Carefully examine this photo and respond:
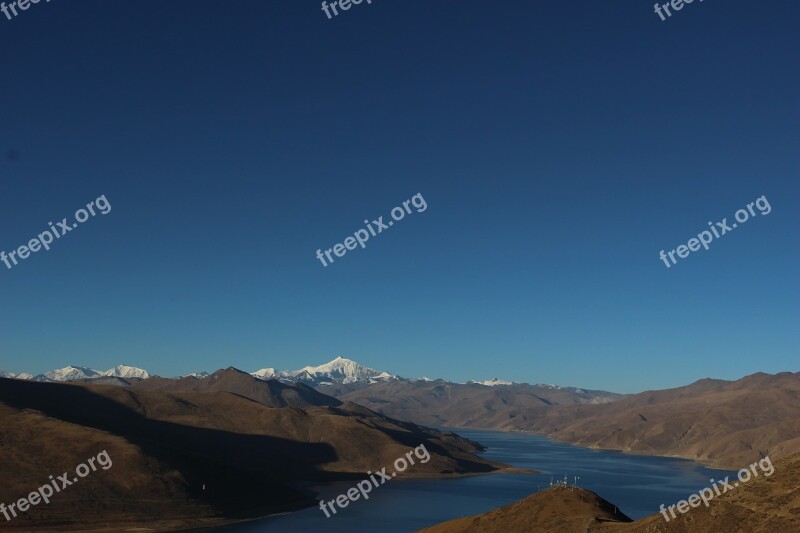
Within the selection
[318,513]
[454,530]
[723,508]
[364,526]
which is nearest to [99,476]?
[318,513]

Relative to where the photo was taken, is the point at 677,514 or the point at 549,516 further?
the point at 549,516

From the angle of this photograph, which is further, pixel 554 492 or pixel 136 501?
pixel 136 501

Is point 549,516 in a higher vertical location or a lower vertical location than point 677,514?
higher

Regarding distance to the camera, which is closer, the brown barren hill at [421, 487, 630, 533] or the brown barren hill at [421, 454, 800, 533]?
the brown barren hill at [421, 454, 800, 533]

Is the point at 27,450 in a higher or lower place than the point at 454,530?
higher

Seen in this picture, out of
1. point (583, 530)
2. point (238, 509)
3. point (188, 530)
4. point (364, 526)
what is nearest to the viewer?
point (583, 530)

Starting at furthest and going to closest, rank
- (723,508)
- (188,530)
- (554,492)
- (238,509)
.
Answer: (238,509) → (188,530) → (554,492) → (723,508)

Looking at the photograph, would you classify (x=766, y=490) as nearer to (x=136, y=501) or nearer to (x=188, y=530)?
(x=188, y=530)

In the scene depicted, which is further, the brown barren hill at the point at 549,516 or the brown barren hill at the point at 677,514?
the brown barren hill at the point at 549,516
